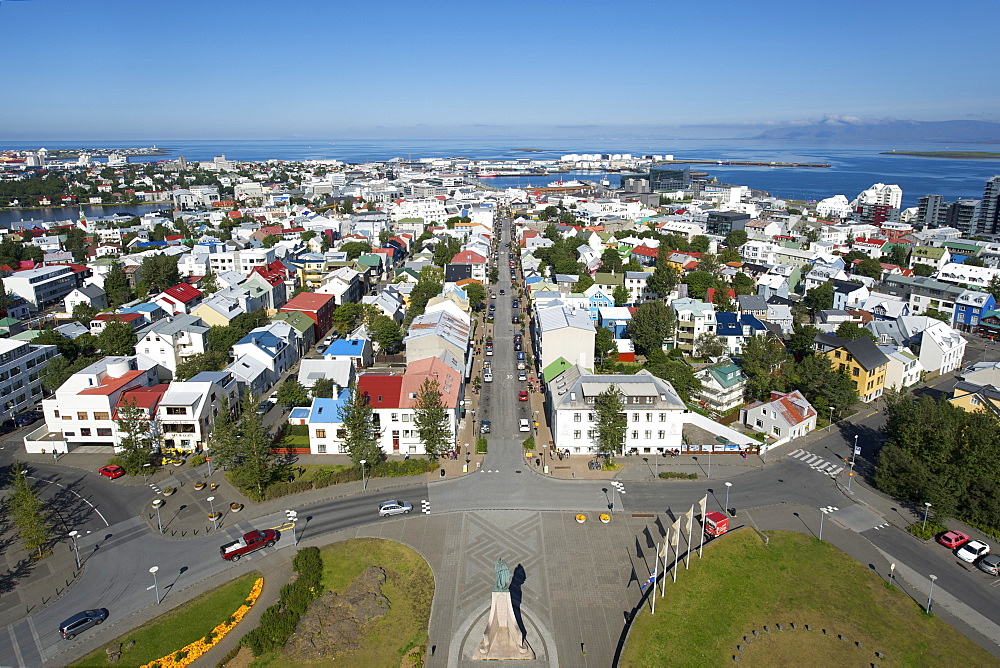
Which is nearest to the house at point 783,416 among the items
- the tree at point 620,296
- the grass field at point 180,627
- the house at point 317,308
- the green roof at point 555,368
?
the green roof at point 555,368

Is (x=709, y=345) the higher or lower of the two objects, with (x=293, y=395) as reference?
higher

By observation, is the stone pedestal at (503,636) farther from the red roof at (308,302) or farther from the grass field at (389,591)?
the red roof at (308,302)

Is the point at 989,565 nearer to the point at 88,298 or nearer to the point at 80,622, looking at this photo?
the point at 80,622

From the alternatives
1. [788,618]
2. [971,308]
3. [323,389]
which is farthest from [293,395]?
[971,308]

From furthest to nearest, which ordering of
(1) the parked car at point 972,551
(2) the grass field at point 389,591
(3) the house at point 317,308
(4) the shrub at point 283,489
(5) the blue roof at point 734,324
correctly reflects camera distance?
(3) the house at point 317,308
(5) the blue roof at point 734,324
(4) the shrub at point 283,489
(1) the parked car at point 972,551
(2) the grass field at point 389,591

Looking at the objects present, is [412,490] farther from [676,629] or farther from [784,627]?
[784,627]

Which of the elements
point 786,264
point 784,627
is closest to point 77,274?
point 784,627

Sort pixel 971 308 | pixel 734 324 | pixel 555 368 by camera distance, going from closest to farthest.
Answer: pixel 555 368 → pixel 734 324 → pixel 971 308
